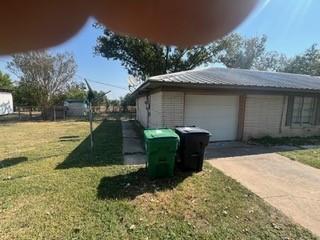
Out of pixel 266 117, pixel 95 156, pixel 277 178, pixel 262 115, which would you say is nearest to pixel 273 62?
pixel 266 117

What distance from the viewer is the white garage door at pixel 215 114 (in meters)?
9.46

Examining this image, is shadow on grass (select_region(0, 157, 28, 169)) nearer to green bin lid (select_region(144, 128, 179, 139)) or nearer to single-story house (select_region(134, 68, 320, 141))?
green bin lid (select_region(144, 128, 179, 139))

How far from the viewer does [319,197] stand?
4703 millimetres

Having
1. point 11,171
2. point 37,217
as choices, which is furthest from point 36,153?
point 37,217

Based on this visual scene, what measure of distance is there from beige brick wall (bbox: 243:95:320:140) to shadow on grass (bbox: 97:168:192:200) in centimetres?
554

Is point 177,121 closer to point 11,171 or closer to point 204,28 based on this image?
point 11,171

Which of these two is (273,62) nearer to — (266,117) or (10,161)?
(266,117)

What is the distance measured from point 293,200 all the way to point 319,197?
624mm

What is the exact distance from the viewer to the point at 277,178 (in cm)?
570

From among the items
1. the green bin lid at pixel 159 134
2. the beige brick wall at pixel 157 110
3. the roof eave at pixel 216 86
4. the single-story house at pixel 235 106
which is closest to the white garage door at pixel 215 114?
the single-story house at pixel 235 106

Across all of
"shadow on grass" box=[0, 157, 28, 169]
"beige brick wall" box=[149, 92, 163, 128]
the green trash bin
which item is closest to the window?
"beige brick wall" box=[149, 92, 163, 128]

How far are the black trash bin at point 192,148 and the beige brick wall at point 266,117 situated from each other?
4.97 m

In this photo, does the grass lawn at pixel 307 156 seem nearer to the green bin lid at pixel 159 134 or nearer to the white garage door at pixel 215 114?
the white garage door at pixel 215 114

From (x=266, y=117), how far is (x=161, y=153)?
691 centimetres
